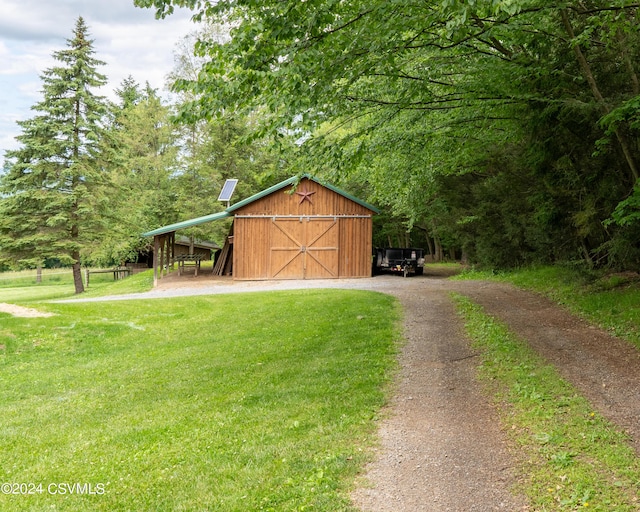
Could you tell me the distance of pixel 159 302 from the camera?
48.1ft

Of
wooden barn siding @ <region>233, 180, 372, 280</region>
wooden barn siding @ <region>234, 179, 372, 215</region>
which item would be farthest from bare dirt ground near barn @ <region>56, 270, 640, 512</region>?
wooden barn siding @ <region>234, 179, 372, 215</region>

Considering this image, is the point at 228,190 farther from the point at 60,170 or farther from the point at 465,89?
the point at 465,89

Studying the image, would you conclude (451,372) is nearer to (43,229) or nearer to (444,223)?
(444,223)

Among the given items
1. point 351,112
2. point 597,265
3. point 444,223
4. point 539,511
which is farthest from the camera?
point 444,223

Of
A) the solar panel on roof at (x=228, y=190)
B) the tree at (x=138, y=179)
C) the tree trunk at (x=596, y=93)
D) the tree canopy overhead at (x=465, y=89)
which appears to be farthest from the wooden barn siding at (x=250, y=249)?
the tree trunk at (x=596, y=93)

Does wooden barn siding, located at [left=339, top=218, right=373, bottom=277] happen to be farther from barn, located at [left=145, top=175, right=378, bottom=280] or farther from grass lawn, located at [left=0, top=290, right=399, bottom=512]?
grass lawn, located at [left=0, top=290, right=399, bottom=512]

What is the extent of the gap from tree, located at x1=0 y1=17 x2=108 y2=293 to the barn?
7091 millimetres

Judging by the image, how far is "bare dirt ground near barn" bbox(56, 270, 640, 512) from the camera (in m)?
3.54

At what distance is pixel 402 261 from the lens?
72.4 feet

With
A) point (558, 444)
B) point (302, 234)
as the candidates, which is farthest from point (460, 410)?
point (302, 234)

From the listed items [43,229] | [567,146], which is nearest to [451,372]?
[567,146]

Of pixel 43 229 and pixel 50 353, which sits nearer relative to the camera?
pixel 50 353

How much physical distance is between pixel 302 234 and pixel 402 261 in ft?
15.6

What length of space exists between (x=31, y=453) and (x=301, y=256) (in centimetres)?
1736
